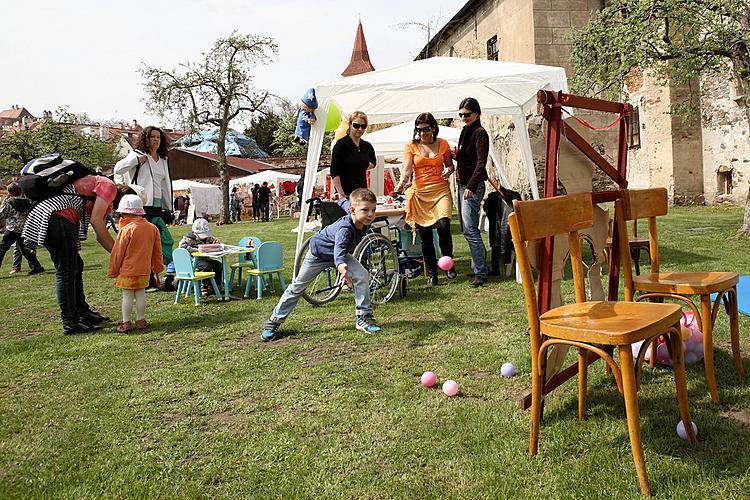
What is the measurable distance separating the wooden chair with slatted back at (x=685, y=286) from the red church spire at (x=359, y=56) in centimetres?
5049

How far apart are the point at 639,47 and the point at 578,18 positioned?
12633 mm

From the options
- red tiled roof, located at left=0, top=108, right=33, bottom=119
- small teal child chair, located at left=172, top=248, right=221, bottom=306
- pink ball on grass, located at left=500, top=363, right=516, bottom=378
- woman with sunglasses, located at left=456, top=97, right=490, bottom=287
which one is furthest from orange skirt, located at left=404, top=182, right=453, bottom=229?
red tiled roof, located at left=0, top=108, right=33, bottom=119

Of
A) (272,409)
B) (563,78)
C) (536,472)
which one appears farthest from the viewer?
(563,78)

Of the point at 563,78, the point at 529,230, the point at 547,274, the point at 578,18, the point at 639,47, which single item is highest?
the point at 578,18

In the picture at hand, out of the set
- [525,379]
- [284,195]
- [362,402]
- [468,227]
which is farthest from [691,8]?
[284,195]

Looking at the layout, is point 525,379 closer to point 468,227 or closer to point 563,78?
point 468,227

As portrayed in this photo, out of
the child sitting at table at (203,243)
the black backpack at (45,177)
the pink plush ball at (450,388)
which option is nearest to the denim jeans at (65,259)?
the black backpack at (45,177)

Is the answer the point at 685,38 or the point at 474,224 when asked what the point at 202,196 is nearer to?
the point at 685,38

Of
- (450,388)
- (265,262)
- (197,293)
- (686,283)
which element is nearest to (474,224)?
(265,262)

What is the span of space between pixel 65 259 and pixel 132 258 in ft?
1.96

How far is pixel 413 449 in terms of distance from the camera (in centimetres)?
291

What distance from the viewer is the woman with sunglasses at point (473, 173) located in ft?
22.2

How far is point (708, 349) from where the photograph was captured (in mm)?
3180

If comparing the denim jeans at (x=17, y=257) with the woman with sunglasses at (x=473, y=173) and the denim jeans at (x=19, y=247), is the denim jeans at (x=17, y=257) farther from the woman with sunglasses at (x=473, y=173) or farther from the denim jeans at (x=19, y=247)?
the woman with sunglasses at (x=473, y=173)
